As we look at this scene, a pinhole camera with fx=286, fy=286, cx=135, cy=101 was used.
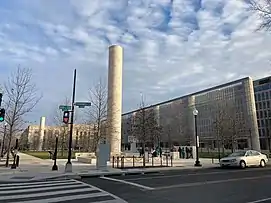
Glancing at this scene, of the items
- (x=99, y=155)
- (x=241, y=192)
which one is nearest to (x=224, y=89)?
(x=99, y=155)

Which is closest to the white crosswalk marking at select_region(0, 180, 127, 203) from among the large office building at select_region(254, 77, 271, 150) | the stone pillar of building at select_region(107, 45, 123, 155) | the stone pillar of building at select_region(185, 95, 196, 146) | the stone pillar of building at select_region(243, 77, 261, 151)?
the stone pillar of building at select_region(107, 45, 123, 155)

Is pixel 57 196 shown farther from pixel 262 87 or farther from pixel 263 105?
pixel 262 87

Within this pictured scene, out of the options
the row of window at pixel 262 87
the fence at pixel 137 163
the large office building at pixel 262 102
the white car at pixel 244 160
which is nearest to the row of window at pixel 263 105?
the large office building at pixel 262 102

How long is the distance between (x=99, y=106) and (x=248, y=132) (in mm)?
50779

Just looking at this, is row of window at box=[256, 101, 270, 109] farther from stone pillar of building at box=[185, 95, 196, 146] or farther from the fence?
the fence

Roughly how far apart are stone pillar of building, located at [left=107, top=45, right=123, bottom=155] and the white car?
731 inches

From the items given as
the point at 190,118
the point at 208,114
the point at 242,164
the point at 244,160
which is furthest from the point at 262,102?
the point at 242,164

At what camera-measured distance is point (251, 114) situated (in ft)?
262

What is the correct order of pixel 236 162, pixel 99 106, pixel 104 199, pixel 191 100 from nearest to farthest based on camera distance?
pixel 104 199, pixel 236 162, pixel 99 106, pixel 191 100

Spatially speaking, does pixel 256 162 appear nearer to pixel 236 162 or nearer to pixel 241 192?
pixel 236 162

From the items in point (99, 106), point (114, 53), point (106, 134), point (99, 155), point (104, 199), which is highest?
point (114, 53)

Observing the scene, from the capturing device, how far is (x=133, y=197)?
10.2 metres

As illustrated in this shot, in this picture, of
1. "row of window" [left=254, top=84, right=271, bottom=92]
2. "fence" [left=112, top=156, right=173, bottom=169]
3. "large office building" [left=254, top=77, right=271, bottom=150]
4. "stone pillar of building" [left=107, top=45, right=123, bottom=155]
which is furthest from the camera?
"row of window" [left=254, top=84, right=271, bottom=92]

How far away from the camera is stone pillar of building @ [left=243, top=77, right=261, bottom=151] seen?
245 feet
